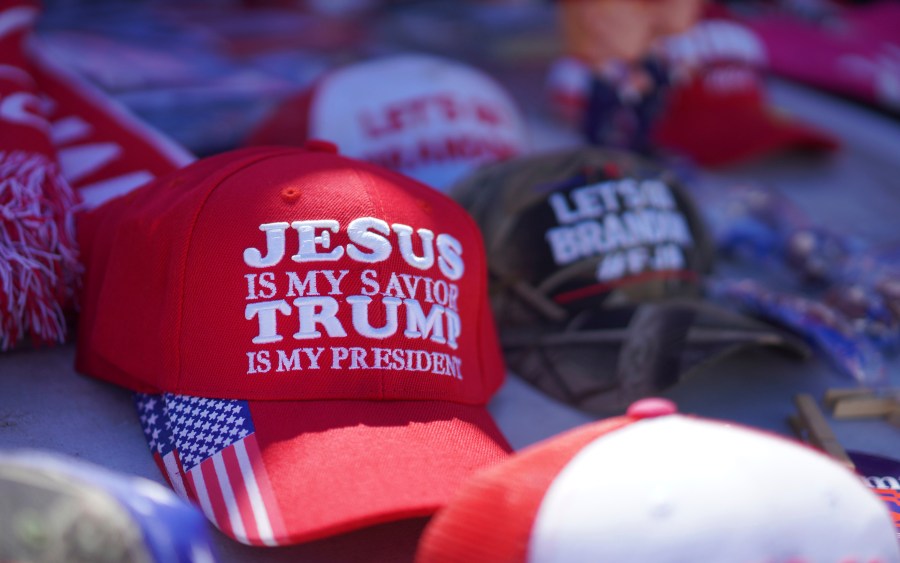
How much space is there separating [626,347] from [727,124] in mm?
1162

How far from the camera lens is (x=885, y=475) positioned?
3.61ft

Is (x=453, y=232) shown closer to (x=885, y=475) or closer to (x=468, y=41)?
(x=885, y=475)

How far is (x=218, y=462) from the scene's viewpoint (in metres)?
0.94

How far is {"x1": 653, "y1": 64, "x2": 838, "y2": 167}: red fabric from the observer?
217 cm

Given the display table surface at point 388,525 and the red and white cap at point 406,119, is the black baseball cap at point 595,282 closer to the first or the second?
the display table surface at point 388,525

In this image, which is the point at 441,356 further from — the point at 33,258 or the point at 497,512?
the point at 33,258

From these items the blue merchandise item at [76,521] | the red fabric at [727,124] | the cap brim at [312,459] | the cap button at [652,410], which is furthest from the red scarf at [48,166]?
the red fabric at [727,124]

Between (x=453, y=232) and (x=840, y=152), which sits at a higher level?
(x=453, y=232)

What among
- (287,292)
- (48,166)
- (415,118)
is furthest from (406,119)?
(287,292)

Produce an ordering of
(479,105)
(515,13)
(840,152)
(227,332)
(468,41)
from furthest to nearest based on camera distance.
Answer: (515,13)
(468,41)
(840,152)
(479,105)
(227,332)

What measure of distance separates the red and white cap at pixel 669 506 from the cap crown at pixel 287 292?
8.9 inches

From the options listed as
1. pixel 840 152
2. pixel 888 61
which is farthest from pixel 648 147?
pixel 888 61

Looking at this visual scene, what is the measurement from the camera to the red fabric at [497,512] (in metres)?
0.78

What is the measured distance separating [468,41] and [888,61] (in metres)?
1.07
